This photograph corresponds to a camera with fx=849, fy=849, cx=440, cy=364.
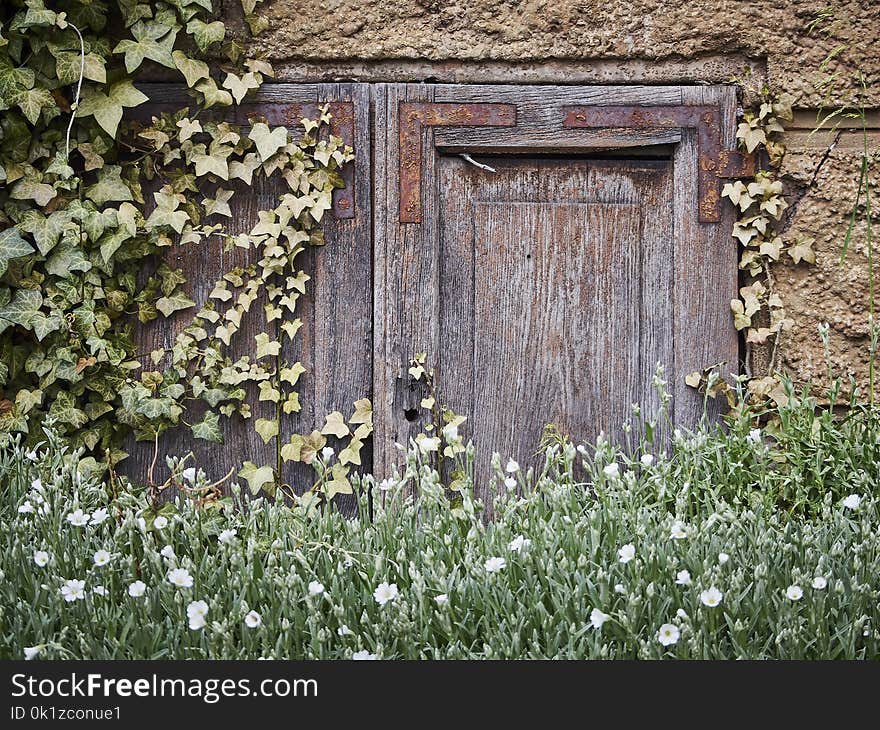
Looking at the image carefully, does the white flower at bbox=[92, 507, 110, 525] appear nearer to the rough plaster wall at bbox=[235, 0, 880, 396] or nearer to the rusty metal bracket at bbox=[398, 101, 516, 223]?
the rusty metal bracket at bbox=[398, 101, 516, 223]

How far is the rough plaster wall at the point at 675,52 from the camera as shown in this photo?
3.02 m

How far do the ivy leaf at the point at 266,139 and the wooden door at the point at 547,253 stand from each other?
13.2 inches

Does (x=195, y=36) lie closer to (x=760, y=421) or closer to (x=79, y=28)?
(x=79, y=28)

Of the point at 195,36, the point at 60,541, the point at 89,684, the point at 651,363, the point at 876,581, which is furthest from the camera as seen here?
the point at 651,363

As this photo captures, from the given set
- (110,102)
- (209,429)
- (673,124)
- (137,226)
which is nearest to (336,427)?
(209,429)

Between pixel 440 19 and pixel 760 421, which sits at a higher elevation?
pixel 440 19

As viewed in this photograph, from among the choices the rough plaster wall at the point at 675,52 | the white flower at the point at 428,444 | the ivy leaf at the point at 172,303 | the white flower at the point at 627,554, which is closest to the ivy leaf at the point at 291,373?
the ivy leaf at the point at 172,303

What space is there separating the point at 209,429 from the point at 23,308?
2.46 ft

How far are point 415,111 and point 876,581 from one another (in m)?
2.08

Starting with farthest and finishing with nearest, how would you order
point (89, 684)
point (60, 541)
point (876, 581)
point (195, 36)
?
1. point (195, 36)
2. point (60, 541)
3. point (876, 581)
4. point (89, 684)

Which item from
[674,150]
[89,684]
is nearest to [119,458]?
[89,684]

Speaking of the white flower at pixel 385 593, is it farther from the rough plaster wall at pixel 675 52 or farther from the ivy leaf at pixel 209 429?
the rough plaster wall at pixel 675 52

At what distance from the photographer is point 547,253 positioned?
3096 mm

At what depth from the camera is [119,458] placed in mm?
3037
